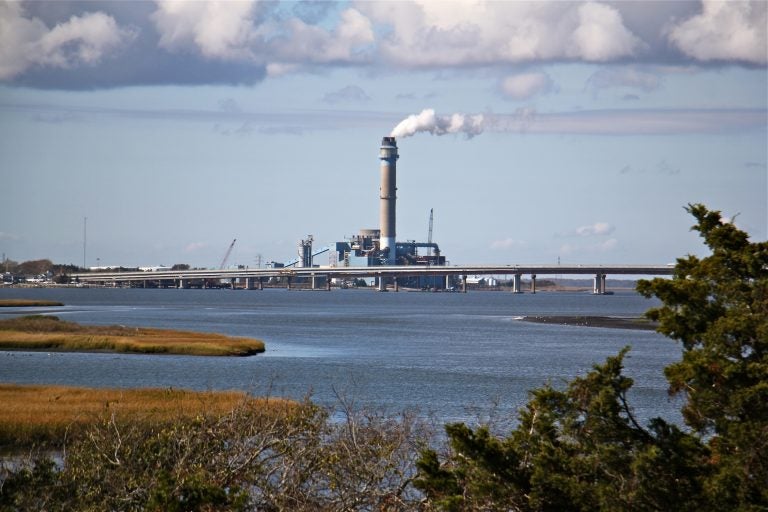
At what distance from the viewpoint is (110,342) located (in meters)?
73.1

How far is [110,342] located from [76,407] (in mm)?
37300

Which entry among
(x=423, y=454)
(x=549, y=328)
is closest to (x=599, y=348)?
(x=549, y=328)

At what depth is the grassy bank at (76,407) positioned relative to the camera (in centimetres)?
3159

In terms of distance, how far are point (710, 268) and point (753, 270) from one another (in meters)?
0.69

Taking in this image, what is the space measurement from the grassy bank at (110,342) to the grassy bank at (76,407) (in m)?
28.1

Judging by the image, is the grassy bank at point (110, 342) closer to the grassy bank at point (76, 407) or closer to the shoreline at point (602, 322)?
the grassy bank at point (76, 407)

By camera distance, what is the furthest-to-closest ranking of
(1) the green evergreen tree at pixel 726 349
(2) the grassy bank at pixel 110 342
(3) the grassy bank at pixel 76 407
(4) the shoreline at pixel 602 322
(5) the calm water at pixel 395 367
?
(4) the shoreline at pixel 602 322 → (2) the grassy bank at pixel 110 342 → (5) the calm water at pixel 395 367 → (3) the grassy bank at pixel 76 407 → (1) the green evergreen tree at pixel 726 349

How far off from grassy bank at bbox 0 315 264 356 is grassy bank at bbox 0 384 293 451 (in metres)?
28.1

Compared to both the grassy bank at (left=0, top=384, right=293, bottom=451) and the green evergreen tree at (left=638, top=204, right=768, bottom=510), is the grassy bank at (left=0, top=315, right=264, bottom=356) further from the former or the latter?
the green evergreen tree at (left=638, top=204, right=768, bottom=510)

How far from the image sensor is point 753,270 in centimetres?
1922

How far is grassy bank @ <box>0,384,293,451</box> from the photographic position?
104ft

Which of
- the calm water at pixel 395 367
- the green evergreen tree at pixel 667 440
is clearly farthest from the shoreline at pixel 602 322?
the green evergreen tree at pixel 667 440

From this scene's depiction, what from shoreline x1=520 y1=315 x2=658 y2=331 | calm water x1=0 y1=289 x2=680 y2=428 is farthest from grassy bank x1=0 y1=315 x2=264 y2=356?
shoreline x1=520 y1=315 x2=658 y2=331

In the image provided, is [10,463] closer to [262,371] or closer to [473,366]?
[262,371]
